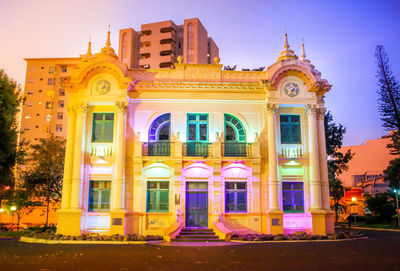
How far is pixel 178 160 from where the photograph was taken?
20.0m

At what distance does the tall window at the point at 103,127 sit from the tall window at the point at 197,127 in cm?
439

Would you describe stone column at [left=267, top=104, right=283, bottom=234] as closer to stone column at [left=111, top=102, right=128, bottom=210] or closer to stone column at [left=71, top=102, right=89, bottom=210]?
stone column at [left=111, top=102, right=128, bottom=210]

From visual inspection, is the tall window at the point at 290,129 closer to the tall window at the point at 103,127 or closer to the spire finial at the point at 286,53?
the spire finial at the point at 286,53

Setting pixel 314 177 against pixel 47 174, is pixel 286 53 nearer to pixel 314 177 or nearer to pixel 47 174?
pixel 314 177

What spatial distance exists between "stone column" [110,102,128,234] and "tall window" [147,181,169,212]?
1.45 m

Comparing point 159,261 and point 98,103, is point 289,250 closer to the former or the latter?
point 159,261

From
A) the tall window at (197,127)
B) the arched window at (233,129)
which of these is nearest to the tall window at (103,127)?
the tall window at (197,127)

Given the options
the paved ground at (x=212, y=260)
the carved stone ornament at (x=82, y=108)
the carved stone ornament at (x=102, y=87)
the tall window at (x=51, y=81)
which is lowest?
the paved ground at (x=212, y=260)

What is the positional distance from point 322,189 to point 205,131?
7163 millimetres

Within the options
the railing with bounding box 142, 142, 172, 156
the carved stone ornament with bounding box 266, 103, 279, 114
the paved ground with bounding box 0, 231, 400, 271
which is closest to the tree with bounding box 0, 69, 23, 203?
the paved ground with bounding box 0, 231, 400, 271

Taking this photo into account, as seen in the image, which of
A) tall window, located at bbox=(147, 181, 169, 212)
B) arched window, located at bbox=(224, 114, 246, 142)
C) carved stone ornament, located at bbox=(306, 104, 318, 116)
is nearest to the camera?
tall window, located at bbox=(147, 181, 169, 212)

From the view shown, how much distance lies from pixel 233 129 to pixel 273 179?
3.68 m

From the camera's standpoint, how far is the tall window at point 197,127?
21.0 meters

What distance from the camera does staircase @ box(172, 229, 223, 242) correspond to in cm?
1759
